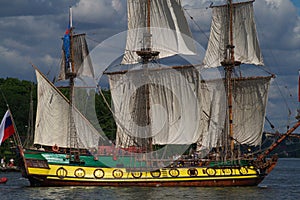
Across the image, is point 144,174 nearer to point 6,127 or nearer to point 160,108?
point 160,108

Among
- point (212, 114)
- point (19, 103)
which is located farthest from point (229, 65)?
point (19, 103)

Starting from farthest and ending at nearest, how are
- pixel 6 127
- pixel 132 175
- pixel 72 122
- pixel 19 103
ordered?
pixel 19 103 < pixel 72 122 < pixel 132 175 < pixel 6 127

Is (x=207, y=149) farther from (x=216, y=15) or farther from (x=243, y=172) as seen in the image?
(x=216, y=15)

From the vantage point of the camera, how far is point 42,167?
77.6 meters

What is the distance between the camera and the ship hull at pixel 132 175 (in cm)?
7812

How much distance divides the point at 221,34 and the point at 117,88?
14.8m

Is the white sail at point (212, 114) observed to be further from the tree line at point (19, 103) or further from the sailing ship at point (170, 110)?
the tree line at point (19, 103)

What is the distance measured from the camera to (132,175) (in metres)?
80.4

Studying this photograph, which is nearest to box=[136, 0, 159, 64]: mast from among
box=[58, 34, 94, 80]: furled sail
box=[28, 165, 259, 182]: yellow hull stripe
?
box=[58, 34, 94, 80]: furled sail

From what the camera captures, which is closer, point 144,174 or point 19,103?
point 144,174

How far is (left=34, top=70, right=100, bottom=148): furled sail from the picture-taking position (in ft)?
282

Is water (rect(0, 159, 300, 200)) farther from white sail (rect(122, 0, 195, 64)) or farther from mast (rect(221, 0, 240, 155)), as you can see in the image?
white sail (rect(122, 0, 195, 64))

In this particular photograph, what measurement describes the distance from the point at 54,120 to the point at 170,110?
13.6 metres

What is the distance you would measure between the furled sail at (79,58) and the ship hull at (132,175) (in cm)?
1156
